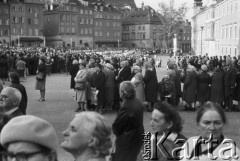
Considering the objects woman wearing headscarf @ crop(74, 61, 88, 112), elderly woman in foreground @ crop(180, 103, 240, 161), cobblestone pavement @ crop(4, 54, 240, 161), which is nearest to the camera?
elderly woman in foreground @ crop(180, 103, 240, 161)

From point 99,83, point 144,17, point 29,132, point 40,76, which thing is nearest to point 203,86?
point 99,83

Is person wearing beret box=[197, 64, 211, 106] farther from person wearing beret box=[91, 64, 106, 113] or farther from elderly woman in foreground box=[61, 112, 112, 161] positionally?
elderly woman in foreground box=[61, 112, 112, 161]

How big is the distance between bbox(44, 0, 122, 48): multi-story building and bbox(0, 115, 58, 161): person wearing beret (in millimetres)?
96105

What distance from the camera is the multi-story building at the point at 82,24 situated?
9900cm

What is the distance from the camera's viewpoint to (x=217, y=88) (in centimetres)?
1466

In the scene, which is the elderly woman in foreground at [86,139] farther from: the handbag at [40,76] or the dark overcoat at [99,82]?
the handbag at [40,76]

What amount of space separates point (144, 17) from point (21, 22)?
41514 millimetres

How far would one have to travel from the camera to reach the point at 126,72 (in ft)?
50.3

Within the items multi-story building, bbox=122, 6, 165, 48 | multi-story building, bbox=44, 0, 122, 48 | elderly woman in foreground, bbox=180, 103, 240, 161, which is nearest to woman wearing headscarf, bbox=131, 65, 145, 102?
elderly woman in foreground, bbox=180, 103, 240, 161

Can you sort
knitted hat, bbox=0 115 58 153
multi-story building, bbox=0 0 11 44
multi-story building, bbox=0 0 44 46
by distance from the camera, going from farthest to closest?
multi-story building, bbox=0 0 44 46 → multi-story building, bbox=0 0 11 44 → knitted hat, bbox=0 115 58 153

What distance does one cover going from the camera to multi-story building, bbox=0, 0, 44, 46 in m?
85.2


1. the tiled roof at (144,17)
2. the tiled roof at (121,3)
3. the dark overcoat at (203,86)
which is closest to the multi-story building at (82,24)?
the tiled roof at (144,17)

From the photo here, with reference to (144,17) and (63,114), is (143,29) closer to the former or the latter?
(144,17)

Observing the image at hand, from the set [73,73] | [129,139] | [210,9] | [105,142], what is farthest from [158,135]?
[210,9]
